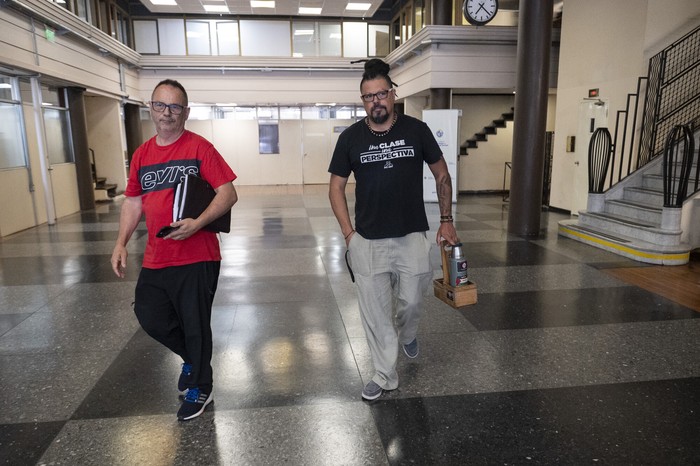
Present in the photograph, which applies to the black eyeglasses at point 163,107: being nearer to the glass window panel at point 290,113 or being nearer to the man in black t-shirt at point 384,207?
the man in black t-shirt at point 384,207

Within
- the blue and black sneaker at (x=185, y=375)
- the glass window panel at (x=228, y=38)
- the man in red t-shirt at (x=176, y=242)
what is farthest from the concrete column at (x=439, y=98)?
the blue and black sneaker at (x=185, y=375)

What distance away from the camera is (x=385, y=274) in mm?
3039

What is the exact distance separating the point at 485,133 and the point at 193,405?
13.4m

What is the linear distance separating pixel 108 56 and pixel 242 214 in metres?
6.58

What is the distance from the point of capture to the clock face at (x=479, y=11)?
37.0 feet

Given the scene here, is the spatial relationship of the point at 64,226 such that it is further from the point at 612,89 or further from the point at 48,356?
the point at 612,89

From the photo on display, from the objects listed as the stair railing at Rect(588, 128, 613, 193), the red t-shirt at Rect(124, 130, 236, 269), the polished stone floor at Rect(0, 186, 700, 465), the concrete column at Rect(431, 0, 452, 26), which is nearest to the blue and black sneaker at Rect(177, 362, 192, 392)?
the polished stone floor at Rect(0, 186, 700, 465)

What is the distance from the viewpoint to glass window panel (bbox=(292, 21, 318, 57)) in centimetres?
1697

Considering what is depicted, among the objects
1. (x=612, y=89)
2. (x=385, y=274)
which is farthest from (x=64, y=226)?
(x=612, y=89)

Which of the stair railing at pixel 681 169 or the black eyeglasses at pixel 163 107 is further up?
the black eyeglasses at pixel 163 107

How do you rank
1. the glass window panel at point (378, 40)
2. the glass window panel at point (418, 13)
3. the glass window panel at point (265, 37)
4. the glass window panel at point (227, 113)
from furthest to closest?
the glass window panel at point (227, 113) < the glass window panel at point (378, 40) < the glass window panel at point (265, 37) < the glass window panel at point (418, 13)

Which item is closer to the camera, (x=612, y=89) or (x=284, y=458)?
(x=284, y=458)

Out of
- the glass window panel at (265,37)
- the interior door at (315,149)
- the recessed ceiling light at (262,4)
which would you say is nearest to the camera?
the recessed ceiling light at (262,4)

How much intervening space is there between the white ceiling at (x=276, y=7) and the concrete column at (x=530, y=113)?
8.46m
